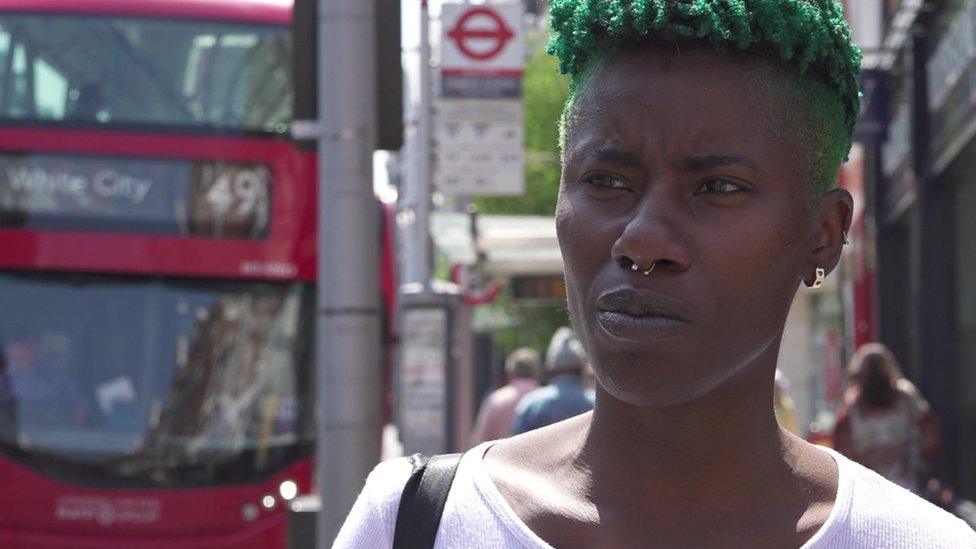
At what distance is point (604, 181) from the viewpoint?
5.80 feet

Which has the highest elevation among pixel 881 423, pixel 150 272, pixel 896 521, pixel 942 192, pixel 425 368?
pixel 896 521

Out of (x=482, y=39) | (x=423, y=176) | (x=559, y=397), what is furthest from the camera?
(x=482, y=39)

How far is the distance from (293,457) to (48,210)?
218 centimetres

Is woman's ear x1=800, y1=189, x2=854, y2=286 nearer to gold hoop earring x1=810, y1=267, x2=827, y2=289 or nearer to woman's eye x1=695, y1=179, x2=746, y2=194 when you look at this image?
gold hoop earring x1=810, y1=267, x2=827, y2=289

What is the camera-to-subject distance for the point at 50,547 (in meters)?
10.4

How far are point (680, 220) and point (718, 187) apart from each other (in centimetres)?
6

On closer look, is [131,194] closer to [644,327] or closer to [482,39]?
[482,39]

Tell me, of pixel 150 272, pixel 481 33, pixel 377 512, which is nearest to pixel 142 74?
pixel 150 272

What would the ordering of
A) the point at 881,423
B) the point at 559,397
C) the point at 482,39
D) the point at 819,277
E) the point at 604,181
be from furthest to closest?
1. the point at 482,39
2. the point at 881,423
3. the point at 559,397
4. the point at 819,277
5. the point at 604,181

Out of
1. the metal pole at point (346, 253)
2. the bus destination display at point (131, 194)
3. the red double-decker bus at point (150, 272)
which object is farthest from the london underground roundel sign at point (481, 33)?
the metal pole at point (346, 253)

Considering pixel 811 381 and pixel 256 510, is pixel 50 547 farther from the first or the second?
pixel 811 381

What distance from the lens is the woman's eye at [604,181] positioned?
69.1 inches

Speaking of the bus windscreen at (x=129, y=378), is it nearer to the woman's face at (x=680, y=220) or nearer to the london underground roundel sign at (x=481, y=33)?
the london underground roundel sign at (x=481, y=33)

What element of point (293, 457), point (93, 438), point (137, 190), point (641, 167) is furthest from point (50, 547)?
point (641, 167)
